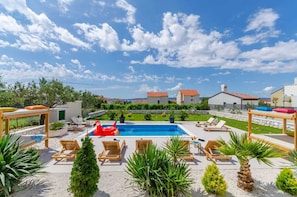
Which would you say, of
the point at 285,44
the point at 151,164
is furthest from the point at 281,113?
the point at 285,44

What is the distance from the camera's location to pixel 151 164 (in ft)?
13.9

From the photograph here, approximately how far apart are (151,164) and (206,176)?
70.4 inches

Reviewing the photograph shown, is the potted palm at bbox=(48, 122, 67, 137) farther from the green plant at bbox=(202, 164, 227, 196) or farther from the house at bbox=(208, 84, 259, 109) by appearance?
the house at bbox=(208, 84, 259, 109)

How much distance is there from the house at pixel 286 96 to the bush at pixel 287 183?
4635 cm

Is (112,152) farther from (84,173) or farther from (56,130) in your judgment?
(56,130)

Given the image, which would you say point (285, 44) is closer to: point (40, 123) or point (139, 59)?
point (139, 59)

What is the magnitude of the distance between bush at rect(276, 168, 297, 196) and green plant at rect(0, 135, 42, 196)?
695cm

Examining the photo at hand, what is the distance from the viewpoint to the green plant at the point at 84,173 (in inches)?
160

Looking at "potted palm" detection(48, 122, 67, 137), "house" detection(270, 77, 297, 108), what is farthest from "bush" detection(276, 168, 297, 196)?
"house" detection(270, 77, 297, 108)

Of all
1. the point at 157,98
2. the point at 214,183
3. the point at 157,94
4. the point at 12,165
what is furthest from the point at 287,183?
the point at 157,94

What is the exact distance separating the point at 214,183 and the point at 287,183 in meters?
2.19

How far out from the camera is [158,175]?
403cm

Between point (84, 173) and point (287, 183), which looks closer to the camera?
point (84, 173)

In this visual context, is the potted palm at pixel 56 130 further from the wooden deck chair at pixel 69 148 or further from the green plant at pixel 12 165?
the green plant at pixel 12 165
